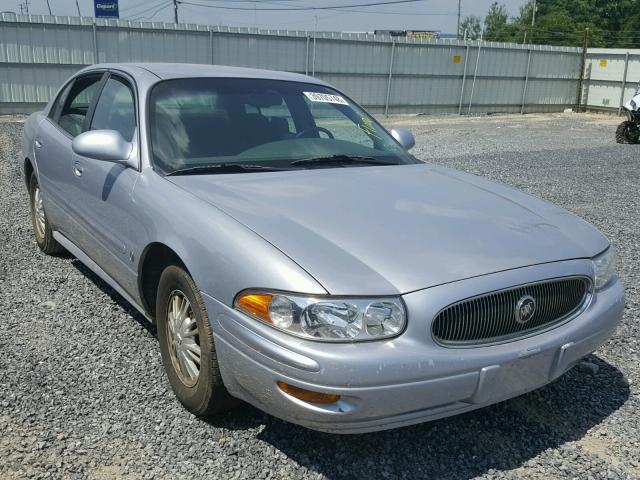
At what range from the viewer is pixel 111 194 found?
3.53 metres

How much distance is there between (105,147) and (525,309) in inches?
88.5

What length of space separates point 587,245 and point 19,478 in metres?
2.59

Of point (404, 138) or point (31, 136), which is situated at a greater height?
point (404, 138)

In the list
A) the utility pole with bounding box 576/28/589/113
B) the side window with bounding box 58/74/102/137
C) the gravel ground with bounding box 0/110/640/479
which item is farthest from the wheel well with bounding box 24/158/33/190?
the utility pole with bounding box 576/28/589/113

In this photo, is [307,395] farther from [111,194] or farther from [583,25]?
[583,25]

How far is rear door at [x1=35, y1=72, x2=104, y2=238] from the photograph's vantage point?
14.1 feet

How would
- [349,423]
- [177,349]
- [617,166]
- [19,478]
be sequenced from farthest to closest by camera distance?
1. [617,166]
2. [177,349]
3. [19,478]
4. [349,423]

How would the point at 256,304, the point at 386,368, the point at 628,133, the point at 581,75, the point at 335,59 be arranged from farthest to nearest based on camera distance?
the point at 581,75, the point at 335,59, the point at 628,133, the point at 256,304, the point at 386,368

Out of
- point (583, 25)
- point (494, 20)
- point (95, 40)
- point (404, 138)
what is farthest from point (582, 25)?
point (404, 138)

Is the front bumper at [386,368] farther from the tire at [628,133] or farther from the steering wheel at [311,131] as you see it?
the tire at [628,133]

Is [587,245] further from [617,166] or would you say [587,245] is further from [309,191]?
[617,166]

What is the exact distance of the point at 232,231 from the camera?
2.65 metres

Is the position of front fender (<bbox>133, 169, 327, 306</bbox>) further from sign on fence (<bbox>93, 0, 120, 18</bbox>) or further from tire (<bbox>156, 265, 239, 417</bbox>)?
sign on fence (<bbox>93, 0, 120, 18</bbox>)

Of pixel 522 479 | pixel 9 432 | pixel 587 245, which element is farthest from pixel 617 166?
pixel 9 432
